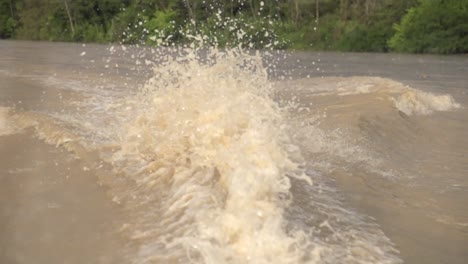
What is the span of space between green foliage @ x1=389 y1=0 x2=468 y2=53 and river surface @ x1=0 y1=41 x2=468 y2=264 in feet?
84.3

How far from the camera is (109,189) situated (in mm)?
5367

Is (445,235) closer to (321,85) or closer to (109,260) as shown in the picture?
(109,260)

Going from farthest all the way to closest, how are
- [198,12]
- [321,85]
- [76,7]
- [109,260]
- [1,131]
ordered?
1. [76,7]
2. [198,12]
3. [321,85]
4. [1,131]
5. [109,260]

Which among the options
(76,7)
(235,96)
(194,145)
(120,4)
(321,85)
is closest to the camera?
(194,145)

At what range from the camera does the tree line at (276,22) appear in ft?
116

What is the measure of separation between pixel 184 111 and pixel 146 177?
117 cm

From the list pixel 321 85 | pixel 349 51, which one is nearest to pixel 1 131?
pixel 321 85

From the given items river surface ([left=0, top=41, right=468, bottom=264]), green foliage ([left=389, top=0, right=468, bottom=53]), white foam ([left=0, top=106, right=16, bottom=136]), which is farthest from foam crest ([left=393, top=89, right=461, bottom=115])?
green foliage ([left=389, top=0, right=468, bottom=53])

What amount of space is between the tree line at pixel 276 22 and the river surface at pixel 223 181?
2064 centimetres

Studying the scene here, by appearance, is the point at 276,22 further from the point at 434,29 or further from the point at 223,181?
the point at 223,181

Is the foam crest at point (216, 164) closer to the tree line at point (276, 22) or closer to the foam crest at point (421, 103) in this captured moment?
the foam crest at point (421, 103)

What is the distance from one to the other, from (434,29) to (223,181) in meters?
33.1

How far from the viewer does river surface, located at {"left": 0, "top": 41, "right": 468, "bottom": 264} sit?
4.05 meters

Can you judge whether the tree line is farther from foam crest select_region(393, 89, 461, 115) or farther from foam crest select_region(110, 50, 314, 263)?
foam crest select_region(110, 50, 314, 263)
